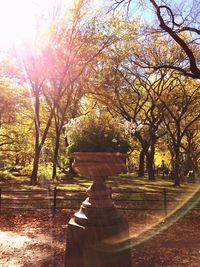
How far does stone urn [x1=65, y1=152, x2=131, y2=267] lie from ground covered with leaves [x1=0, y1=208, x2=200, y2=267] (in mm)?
2626

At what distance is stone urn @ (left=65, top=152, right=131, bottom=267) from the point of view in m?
4.88

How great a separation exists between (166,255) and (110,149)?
4.40 metres

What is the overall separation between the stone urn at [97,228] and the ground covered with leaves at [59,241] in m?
2.63

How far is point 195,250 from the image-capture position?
852cm

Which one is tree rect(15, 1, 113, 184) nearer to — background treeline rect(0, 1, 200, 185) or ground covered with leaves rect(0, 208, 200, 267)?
background treeline rect(0, 1, 200, 185)

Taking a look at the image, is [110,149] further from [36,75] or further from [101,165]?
[36,75]

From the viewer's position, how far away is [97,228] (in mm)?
4934

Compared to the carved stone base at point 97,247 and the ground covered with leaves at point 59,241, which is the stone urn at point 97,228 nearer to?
the carved stone base at point 97,247

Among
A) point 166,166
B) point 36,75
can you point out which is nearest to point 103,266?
point 36,75

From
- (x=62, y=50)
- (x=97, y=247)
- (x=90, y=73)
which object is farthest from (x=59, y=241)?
(x=90, y=73)

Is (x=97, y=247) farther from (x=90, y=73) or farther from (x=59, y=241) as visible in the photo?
(x=90, y=73)

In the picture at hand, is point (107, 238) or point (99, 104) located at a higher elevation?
point (99, 104)

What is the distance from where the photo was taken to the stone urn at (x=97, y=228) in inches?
192

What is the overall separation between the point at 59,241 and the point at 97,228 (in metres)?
4.87
